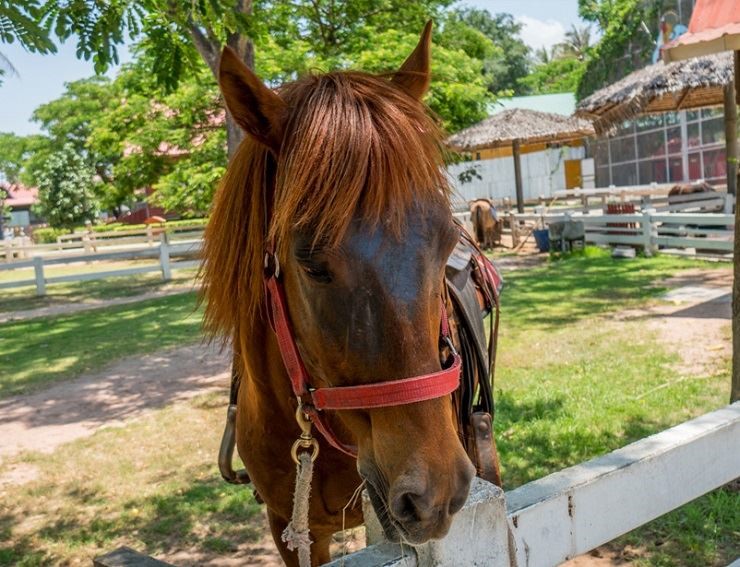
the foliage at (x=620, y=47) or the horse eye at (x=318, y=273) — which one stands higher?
the foliage at (x=620, y=47)

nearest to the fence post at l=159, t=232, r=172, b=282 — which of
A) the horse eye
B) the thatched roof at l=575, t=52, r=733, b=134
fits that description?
the thatched roof at l=575, t=52, r=733, b=134

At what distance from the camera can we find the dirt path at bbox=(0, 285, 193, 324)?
13677 millimetres

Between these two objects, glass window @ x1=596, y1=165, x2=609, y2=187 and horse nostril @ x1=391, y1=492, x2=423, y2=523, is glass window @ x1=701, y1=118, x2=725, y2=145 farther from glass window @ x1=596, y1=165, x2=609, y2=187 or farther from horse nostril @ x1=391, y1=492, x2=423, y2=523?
horse nostril @ x1=391, y1=492, x2=423, y2=523

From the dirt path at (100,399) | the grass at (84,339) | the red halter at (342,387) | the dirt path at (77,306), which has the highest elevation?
the red halter at (342,387)

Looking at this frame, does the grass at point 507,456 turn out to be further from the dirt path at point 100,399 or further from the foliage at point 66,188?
the foliage at point 66,188

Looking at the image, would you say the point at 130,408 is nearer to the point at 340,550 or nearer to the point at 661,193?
the point at 340,550

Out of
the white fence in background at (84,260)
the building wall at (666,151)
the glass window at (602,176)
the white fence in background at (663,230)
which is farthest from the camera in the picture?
the glass window at (602,176)

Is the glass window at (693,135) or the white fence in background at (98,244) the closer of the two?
the white fence in background at (98,244)

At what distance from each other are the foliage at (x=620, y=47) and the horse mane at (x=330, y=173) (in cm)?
3180

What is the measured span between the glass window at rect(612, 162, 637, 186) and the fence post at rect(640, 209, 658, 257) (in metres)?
18.0

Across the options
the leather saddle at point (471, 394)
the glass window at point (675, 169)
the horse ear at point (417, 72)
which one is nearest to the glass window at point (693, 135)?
the glass window at point (675, 169)

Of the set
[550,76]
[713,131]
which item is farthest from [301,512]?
[550,76]

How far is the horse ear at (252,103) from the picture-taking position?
5.74 ft

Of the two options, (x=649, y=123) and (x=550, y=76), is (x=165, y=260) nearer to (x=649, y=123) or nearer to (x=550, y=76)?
(x=649, y=123)
